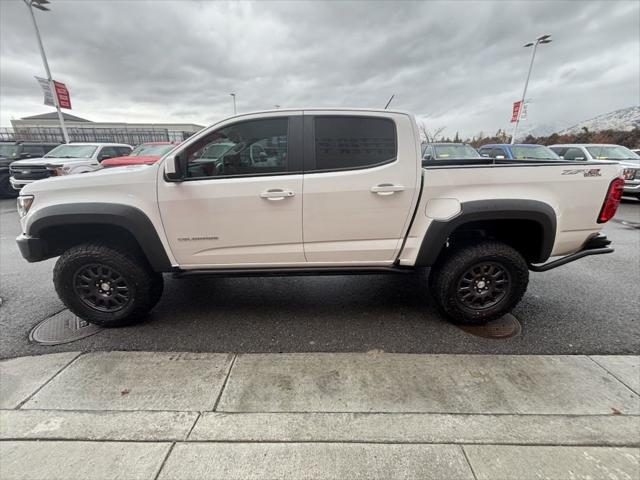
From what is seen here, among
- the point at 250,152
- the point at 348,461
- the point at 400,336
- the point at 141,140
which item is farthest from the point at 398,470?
the point at 141,140

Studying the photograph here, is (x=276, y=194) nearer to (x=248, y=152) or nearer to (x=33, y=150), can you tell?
(x=248, y=152)

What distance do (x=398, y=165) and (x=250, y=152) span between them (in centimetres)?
127

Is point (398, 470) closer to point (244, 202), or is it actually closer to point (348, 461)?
point (348, 461)

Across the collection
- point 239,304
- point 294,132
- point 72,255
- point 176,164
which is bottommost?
point 239,304

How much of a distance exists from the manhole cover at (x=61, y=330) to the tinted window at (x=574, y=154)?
12887mm

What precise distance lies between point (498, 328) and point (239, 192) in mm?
2734

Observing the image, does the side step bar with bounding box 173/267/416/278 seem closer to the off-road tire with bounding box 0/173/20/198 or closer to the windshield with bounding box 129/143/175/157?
the windshield with bounding box 129/143/175/157

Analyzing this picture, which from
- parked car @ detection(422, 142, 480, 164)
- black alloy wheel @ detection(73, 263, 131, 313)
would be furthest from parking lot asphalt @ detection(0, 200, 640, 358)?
parked car @ detection(422, 142, 480, 164)

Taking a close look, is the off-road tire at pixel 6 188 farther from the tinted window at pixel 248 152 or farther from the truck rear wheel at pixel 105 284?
the tinted window at pixel 248 152

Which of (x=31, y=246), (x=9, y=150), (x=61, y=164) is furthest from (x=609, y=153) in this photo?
(x=9, y=150)

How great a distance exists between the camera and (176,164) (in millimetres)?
2605

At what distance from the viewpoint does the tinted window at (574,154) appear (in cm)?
997

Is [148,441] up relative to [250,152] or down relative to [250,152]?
down

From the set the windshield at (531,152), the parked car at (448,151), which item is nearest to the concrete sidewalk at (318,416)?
the parked car at (448,151)
